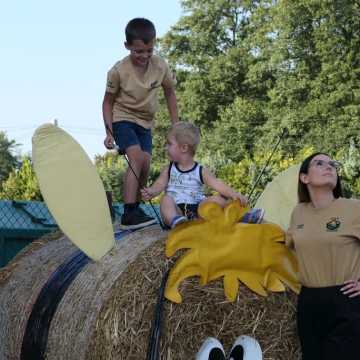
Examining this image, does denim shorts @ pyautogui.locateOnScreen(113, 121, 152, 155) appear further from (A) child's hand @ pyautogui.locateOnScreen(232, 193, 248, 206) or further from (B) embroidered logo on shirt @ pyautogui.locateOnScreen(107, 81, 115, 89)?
(A) child's hand @ pyautogui.locateOnScreen(232, 193, 248, 206)

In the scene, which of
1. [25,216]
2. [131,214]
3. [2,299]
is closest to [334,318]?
[131,214]

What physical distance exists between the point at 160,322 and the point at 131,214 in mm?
1430

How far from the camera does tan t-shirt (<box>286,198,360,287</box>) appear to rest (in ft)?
Result: 14.8

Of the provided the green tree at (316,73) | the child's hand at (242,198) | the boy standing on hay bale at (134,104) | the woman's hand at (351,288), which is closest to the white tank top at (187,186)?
the child's hand at (242,198)

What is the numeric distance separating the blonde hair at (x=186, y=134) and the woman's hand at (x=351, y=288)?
1444mm

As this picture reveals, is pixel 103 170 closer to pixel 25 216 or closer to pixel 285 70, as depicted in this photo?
pixel 285 70

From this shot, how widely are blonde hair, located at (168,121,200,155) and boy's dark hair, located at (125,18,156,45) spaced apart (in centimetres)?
79

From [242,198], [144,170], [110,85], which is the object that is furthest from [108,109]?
[242,198]

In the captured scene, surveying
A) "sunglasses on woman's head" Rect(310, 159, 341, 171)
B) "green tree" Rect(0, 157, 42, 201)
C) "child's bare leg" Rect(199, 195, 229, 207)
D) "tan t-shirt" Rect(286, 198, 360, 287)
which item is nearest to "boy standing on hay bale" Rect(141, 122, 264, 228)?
"child's bare leg" Rect(199, 195, 229, 207)

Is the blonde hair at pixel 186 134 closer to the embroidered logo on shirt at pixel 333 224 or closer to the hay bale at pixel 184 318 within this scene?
the hay bale at pixel 184 318

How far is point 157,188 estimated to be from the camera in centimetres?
537

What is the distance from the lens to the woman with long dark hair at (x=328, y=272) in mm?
4418

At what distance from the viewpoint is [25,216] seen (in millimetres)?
8750

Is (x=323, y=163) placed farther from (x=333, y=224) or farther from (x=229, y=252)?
(x=229, y=252)
